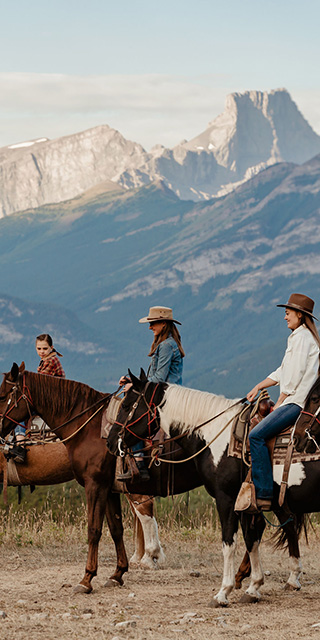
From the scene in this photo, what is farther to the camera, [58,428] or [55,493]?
[55,493]

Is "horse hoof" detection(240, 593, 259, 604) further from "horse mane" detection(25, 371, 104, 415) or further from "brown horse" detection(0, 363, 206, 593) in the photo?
"horse mane" detection(25, 371, 104, 415)

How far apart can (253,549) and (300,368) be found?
81.2 inches

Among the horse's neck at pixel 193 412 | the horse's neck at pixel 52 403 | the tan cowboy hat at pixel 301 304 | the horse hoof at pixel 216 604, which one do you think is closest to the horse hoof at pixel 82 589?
the horse hoof at pixel 216 604

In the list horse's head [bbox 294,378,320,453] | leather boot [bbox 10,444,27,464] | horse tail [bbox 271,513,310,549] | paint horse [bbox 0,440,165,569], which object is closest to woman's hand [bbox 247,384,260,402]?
horse's head [bbox 294,378,320,453]

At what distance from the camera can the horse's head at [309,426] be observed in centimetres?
848

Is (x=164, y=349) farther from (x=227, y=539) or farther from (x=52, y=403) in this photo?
(x=227, y=539)

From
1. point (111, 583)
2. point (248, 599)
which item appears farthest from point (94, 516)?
point (248, 599)

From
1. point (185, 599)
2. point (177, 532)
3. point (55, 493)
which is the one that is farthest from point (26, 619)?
point (55, 493)

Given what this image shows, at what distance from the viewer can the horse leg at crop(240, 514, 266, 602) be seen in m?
9.05

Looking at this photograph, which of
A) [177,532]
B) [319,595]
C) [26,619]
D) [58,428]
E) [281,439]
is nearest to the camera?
[26,619]

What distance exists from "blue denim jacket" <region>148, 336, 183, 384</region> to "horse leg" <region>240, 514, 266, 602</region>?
199 cm

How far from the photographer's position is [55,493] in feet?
58.3

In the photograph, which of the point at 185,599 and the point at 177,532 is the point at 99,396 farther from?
the point at 177,532

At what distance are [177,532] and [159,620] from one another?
17.4ft
